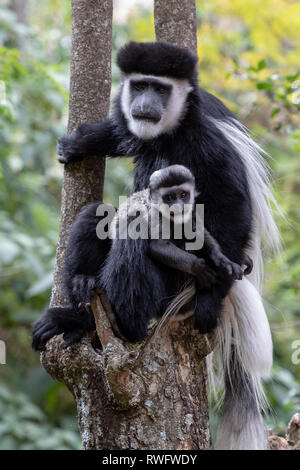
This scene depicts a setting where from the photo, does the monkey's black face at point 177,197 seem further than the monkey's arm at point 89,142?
No

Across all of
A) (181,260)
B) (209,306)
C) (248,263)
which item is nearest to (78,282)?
(181,260)

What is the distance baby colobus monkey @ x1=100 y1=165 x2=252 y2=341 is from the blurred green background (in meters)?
0.92

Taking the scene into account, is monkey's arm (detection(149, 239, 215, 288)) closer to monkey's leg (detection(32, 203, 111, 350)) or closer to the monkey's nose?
monkey's leg (detection(32, 203, 111, 350))

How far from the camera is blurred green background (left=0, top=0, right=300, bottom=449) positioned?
3.45 metres

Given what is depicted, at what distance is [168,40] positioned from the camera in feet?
8.69

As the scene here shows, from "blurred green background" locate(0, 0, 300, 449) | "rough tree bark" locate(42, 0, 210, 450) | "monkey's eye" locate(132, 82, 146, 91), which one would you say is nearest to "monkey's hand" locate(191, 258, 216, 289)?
"rough tree bark" locate(42, 0, 210, 450)

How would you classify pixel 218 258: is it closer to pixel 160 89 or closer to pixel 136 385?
pixel 136 385

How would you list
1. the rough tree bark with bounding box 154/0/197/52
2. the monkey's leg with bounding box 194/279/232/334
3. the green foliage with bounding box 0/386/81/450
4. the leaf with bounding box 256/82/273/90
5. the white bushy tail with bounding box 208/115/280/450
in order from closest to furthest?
1. the monkey's leg with bounding box 194/279/232/334
2. the white bushy tail with bounding box 208/115/280/450
3. the rough tree bark with bounding box 154/0/197/52
4. the leaf with bounding box 256/82/273/90
5. the green foliage with bounding box 0/386/81/450

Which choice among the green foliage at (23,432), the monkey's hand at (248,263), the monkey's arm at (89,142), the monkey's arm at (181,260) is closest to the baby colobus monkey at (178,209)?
the monkey's arm at (181,260)

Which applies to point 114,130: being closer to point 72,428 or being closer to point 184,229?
point 184,229

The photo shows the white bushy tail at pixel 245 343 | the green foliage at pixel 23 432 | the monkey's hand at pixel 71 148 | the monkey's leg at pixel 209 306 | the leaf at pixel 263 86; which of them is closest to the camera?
the monkey's leg at pixel 209 306

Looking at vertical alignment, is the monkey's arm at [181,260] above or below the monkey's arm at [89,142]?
below

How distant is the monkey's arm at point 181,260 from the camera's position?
6.74ft

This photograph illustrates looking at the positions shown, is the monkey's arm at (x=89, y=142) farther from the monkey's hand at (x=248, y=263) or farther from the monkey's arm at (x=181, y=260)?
the monkey's hand at (x=248, y=263)
